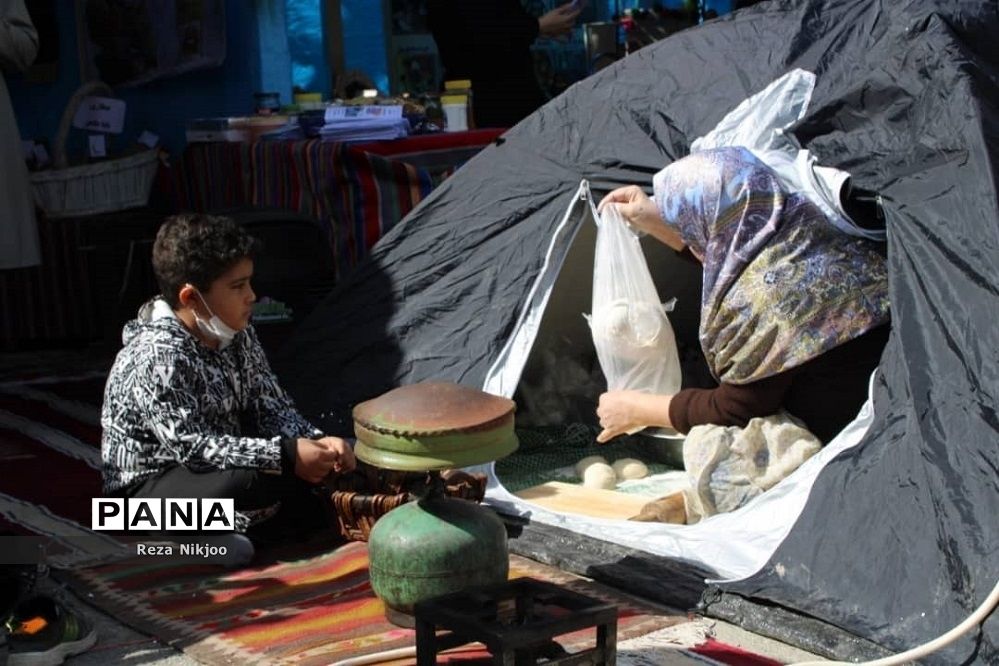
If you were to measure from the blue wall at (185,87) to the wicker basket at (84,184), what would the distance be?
24.4 inches

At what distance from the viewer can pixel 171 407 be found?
3750mm

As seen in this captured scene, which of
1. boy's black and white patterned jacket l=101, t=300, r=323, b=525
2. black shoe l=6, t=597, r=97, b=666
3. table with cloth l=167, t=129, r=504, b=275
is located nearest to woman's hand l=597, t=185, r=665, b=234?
boy's black and white patterned jacket l=101, t=300, r=323, b=525

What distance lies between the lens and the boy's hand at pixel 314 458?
3.74 metres

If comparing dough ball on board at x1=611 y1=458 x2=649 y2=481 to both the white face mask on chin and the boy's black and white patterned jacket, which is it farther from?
the white face mask on chin

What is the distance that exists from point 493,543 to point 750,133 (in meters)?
1.53

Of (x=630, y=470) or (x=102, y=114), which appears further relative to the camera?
(x=102, y=114)

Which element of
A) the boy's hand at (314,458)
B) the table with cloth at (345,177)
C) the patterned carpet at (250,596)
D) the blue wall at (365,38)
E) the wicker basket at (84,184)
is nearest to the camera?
the patterned carpet at (250,596)

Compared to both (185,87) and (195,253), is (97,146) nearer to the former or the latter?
(185,87)

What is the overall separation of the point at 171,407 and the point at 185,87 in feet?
12.3

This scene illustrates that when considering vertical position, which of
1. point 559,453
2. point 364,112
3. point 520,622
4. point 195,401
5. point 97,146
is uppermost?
point 364,112

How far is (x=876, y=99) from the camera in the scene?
3908 millimetres

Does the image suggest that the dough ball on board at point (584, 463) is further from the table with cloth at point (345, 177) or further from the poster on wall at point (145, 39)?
the poster on wall at point (145, 39)

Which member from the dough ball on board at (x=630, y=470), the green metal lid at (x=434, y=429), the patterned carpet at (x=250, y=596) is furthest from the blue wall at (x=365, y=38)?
the green metal lid at (x=434, y=429)

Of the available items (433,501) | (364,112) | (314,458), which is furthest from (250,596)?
(364,112)
